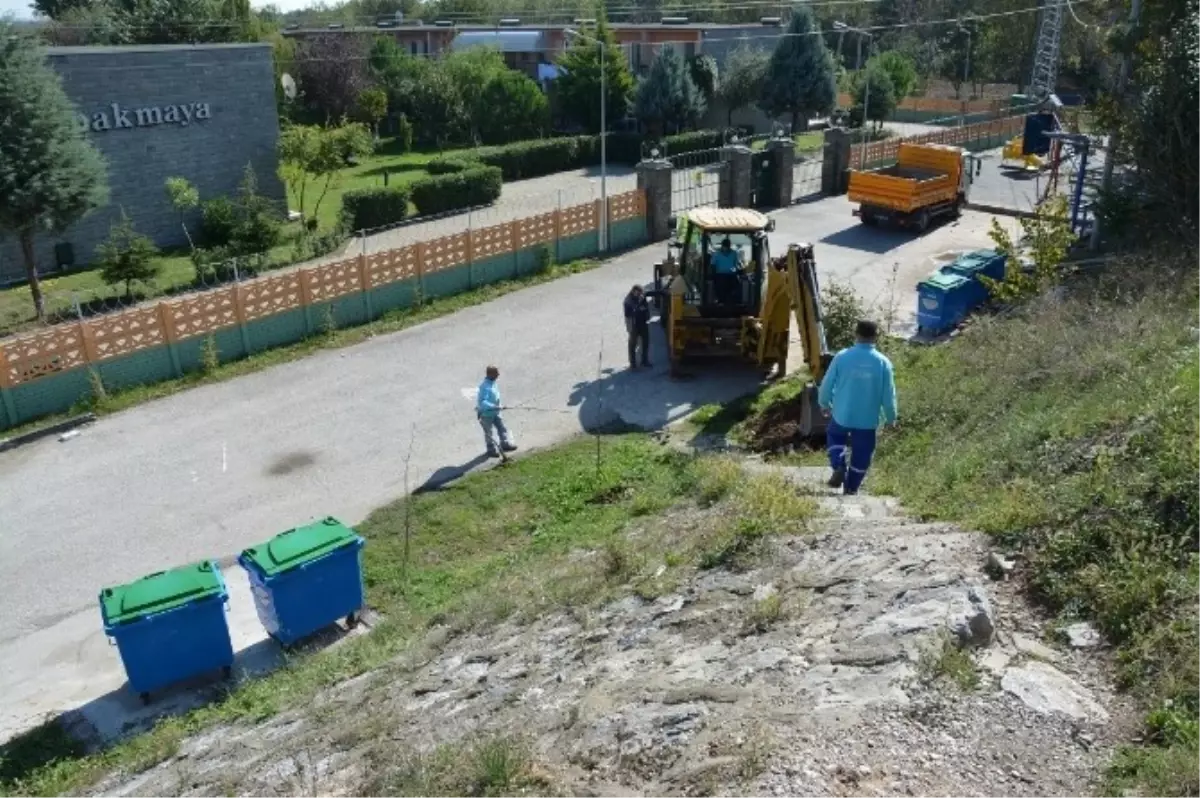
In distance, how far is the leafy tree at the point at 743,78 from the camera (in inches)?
1662

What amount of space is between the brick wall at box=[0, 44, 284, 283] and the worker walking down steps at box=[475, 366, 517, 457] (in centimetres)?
1479

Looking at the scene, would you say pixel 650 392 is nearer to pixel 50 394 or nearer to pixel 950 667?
pixel 50 394

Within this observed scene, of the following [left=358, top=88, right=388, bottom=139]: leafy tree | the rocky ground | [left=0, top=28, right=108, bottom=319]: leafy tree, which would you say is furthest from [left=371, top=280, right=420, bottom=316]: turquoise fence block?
[left=358, top=88, right=388, bottom=139]: leafy tree

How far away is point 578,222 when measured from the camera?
22.4 metres

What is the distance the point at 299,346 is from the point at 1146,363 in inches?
524

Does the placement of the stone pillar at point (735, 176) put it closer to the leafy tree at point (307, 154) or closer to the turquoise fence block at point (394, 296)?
the turquoise fence block at point (394, 296)

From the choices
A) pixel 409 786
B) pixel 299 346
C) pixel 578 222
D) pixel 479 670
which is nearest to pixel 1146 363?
pixel 479 670

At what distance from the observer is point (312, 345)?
17.4 m

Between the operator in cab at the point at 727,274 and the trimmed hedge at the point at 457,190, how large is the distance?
55.9 ft

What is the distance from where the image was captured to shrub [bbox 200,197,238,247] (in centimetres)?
2472

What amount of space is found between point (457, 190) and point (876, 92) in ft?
74.1

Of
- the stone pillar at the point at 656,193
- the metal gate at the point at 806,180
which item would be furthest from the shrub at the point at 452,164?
the stone pillar at the point at 656,193

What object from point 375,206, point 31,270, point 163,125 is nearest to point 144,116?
point 163,125

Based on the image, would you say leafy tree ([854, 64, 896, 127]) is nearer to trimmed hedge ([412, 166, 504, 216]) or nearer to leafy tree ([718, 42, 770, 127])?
leafy tree ([718, 42, 770, 127])
